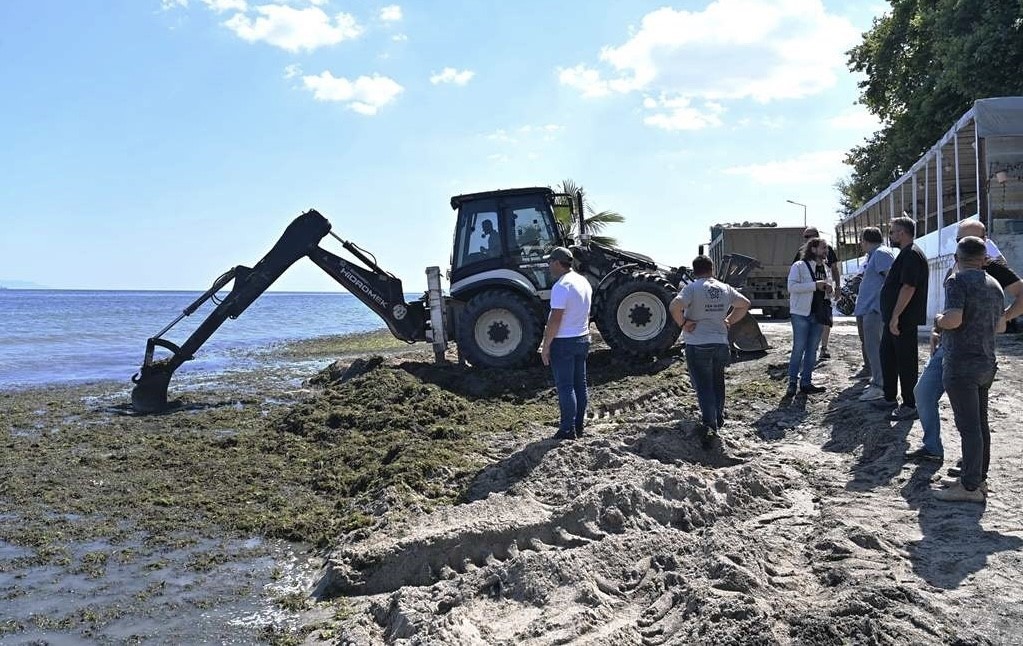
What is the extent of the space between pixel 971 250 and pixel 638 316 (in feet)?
22.5

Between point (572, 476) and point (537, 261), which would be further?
point (537, 261)

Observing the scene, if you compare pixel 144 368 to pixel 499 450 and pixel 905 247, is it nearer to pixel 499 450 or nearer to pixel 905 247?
pixel 499 450

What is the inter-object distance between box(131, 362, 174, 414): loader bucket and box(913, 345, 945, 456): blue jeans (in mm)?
9578

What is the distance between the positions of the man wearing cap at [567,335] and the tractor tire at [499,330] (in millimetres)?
4760

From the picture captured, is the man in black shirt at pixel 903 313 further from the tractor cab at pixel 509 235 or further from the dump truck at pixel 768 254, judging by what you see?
the dump truck at pixel 768 254

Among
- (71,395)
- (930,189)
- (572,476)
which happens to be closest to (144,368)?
(71,395)

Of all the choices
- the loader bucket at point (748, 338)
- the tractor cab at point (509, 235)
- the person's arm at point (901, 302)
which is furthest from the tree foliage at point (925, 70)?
the person's arm at point (901, 302)

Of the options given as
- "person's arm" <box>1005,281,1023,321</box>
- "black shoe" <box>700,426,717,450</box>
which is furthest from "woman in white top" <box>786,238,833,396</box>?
"person's arm" <box>1005,281,1023,321</box>

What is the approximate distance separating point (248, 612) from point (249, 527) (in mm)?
1530

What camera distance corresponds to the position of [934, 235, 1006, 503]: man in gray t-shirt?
492cm

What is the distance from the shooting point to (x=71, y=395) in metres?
13.5

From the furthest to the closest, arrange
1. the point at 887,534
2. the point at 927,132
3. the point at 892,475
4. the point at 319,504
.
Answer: the point at 927,132 < the point at 319,504 < the point at 892,475 < the point at 887,534

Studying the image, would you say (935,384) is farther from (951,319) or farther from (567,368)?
(567,368)

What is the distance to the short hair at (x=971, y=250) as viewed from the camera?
4.95 meters
